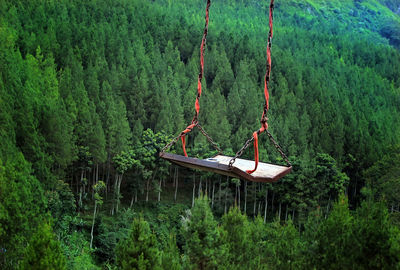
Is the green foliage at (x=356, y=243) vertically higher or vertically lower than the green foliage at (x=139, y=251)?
higher

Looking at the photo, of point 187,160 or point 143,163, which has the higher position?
point 187,160

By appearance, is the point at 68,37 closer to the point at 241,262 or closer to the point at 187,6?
the point at 241,262

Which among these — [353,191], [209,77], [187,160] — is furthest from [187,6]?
[187,160]

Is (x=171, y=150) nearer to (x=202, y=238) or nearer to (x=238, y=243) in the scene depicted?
(x=238, y=243)

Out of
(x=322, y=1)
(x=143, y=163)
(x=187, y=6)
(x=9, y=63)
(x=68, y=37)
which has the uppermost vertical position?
(x=322, y=1)

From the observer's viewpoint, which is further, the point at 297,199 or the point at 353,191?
the point at 353,191

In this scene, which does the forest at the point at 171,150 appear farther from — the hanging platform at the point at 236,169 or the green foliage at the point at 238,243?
the hanging platform at the point at 236,169

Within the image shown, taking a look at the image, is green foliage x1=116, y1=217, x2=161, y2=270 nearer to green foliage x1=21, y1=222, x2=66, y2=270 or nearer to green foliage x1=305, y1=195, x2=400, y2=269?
green foliage x1=21, y1=222, x2=66, y2=270

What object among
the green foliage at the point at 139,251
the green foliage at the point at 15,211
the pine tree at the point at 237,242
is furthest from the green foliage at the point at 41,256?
the pine tree at the point at 237,242
